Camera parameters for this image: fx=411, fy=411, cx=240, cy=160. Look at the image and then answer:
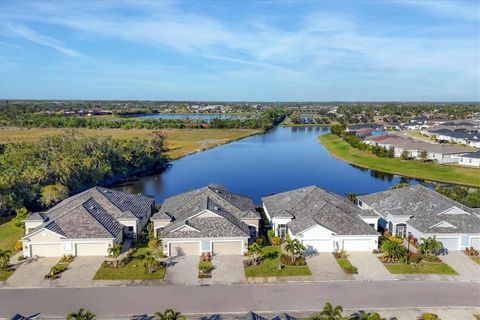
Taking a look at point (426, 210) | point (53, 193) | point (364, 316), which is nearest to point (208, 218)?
point (364, 316)

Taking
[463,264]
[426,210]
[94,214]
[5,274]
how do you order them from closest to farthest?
[5,274] → [463,264] → [94,214] → [426,210]

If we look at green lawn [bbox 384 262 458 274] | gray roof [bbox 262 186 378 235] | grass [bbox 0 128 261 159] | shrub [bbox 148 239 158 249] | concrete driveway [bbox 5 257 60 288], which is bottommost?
concrete driveway [bbox 5 257 60 288]

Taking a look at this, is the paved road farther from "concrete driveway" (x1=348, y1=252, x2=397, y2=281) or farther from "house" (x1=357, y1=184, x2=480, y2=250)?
"house" (x1=357, y1=184, x2=480, y2=250)

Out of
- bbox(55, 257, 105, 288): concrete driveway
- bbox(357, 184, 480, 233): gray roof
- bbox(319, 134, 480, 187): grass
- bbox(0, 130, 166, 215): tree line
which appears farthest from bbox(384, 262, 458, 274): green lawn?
bbox(319, 134, 480, 187): grass

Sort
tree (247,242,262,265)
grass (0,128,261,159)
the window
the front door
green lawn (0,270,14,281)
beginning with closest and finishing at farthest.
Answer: green lawn (0,270,14,281), tree (247,242,262,265), the window, the front door, grass (0,128,261,159)

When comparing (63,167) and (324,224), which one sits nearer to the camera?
(324,224)

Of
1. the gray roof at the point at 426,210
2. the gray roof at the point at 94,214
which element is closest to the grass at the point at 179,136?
the gray roof at the point at 94,214

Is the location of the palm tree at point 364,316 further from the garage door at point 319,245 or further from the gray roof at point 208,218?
the gray roof at point 208,218

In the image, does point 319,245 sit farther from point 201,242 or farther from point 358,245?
point 201,242
